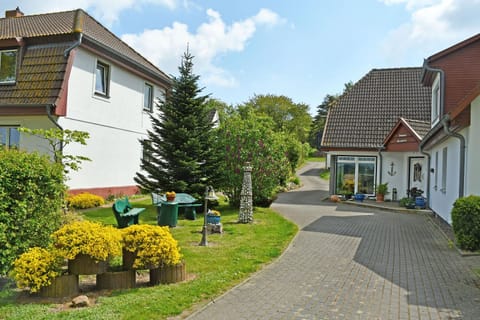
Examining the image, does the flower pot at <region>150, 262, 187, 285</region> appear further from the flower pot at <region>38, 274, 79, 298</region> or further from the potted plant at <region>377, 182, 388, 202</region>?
the potted plant at <region>377, 182, 388, 202</region>

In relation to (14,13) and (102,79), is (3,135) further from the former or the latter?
(14,13)

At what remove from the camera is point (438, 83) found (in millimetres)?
16688

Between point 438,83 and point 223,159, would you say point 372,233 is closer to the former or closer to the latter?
point 223,159

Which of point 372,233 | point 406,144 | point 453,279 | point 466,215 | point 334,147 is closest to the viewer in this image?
point 453,279

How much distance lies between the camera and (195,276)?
22.4 feet

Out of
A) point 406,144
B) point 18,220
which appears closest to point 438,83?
point 406,144

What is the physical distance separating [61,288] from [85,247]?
61cm

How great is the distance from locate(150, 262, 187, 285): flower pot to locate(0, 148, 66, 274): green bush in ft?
6.12

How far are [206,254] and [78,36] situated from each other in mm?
11298

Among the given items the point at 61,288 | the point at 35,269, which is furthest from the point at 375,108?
the point at 35,269

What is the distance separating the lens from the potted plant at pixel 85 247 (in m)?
5.73

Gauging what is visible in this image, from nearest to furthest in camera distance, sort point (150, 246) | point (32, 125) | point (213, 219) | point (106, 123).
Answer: point (150, 246)
point (213, 219)
point (32, 125)
point (106, 123)

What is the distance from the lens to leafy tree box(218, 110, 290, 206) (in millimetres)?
15727

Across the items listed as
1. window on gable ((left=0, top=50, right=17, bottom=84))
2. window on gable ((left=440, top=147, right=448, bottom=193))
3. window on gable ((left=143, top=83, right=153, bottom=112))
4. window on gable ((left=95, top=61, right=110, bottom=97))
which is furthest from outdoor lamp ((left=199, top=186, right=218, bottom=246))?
window on gable ((left=143, top=83, right=153, bottom=112))
